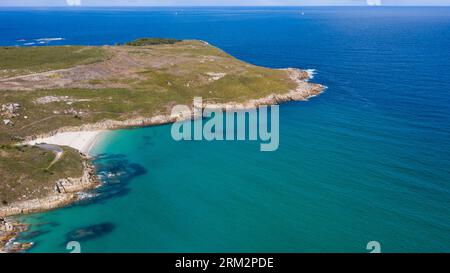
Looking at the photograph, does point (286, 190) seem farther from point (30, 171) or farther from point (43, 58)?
point (43, 58)

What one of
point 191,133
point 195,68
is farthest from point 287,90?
point 191,133

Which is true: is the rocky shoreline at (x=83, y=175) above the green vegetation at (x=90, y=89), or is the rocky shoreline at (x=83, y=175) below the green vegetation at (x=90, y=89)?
below

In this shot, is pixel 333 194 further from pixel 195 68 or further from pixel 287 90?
pixel 195 68

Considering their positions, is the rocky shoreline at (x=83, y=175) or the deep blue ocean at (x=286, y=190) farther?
the rocky shoreline at (x=83, y=175)

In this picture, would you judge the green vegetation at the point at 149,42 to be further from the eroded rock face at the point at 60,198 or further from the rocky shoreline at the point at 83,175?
the eroded rock face at the point at 60,198

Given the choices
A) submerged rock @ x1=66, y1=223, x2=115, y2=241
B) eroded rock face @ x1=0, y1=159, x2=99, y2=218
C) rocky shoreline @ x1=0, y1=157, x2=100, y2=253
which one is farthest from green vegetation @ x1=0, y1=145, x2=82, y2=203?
submerged rock @ x1=66, y1=223, x2=115, y2=241

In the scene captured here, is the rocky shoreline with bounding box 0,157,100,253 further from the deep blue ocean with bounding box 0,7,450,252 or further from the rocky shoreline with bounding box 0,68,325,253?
the deep blue ocean with bounding box 0,7,450,252

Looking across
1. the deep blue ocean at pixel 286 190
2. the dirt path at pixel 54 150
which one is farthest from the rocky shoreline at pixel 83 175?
the dirt path at pixel 54 150
